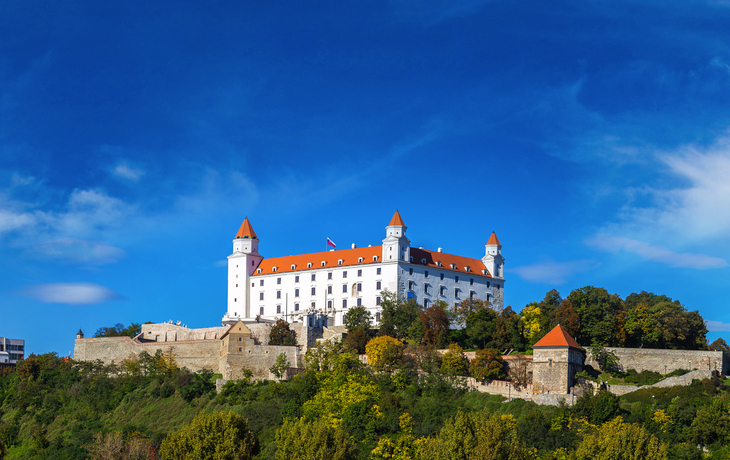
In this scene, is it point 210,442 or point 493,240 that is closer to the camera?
point 210,442

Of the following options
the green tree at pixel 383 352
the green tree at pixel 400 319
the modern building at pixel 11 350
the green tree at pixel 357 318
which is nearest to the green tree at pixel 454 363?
the green tree at pixel 383 352

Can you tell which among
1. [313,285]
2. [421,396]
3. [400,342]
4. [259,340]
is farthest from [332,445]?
[313,285]

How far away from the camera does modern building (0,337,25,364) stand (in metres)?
117

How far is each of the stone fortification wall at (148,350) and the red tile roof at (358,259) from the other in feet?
64.0

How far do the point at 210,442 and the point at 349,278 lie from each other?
4368cm

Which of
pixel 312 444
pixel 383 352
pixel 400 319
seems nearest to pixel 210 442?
pixel 312 444

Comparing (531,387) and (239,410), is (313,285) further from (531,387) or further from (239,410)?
(531,387)

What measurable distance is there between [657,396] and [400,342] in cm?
2295

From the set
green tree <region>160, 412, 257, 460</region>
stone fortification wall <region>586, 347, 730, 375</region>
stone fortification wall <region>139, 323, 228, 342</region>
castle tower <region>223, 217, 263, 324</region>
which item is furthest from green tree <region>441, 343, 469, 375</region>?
castle tower <region>223, 217, 263, 324</region>

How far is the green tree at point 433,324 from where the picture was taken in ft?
237

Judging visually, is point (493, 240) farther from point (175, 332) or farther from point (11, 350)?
point (11, 350)

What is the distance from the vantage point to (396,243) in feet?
288

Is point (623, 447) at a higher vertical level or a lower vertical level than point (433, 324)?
lower

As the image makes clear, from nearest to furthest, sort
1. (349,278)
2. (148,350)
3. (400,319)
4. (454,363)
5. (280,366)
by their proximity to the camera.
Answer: (454,363), (280,366), (400,319), (148,350), (349,278)
